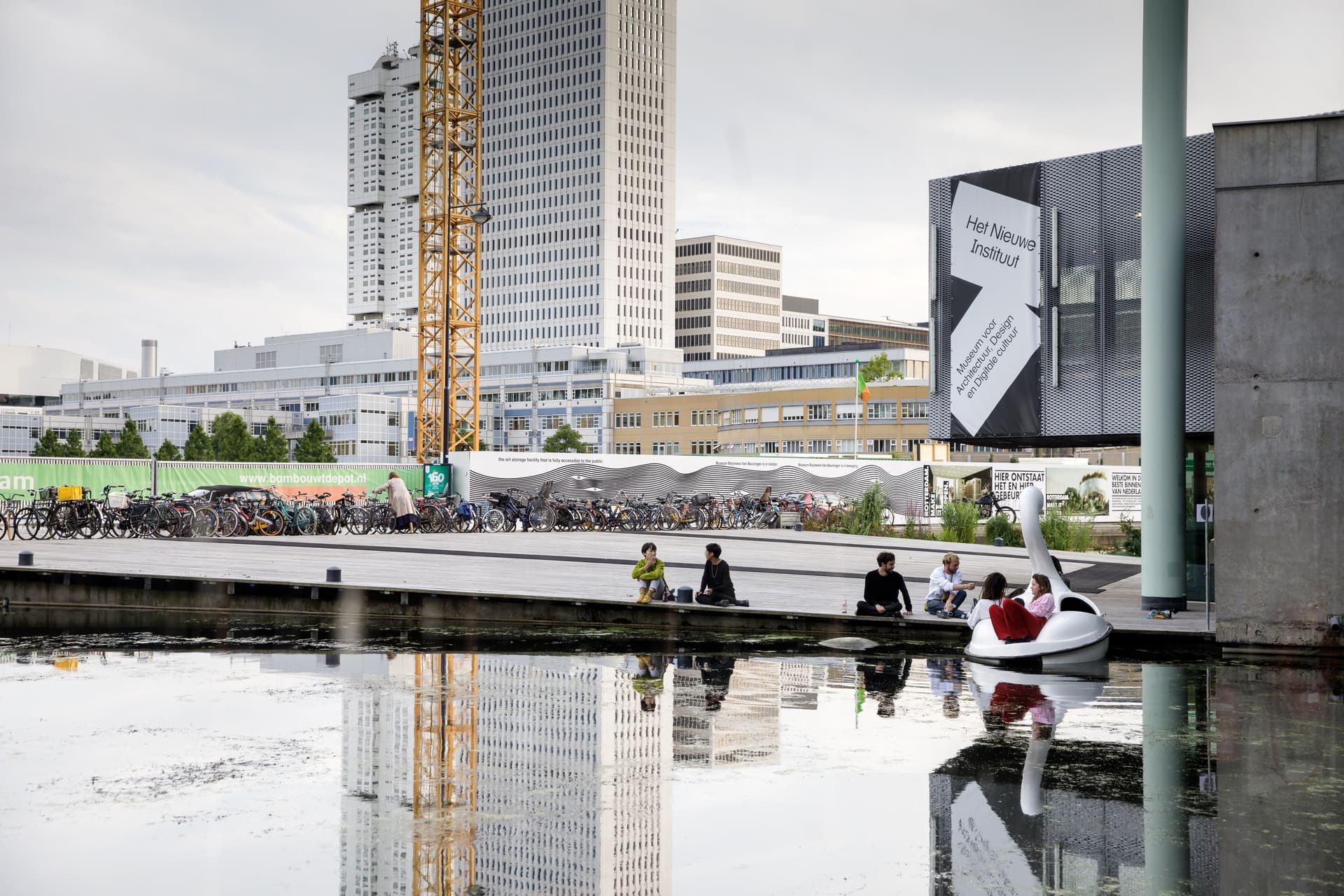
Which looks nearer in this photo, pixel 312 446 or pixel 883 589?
pixel 883 589

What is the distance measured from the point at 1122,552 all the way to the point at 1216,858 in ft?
107

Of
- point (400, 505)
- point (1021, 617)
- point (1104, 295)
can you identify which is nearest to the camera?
point (1021, 617)

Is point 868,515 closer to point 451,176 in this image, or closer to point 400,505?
point 400,505

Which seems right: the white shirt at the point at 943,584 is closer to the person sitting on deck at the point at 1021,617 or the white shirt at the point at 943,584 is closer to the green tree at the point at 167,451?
Answer: the person sitting on deck at the point at 1021,617

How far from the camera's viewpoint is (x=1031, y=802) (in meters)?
8.47

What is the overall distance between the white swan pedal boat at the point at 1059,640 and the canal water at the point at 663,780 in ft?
3.10

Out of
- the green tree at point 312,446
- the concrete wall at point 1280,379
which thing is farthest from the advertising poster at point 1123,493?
the green tree at point 312,446

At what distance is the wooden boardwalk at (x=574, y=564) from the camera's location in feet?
70.6

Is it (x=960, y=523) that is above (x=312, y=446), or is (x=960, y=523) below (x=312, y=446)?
below

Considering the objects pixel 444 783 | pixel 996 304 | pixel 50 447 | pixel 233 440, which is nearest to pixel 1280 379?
pixel 996 304

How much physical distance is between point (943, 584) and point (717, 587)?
3176mm

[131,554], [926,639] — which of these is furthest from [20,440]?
[926,639]

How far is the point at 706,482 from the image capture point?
162ft

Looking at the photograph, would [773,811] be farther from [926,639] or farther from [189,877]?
[926,639]
